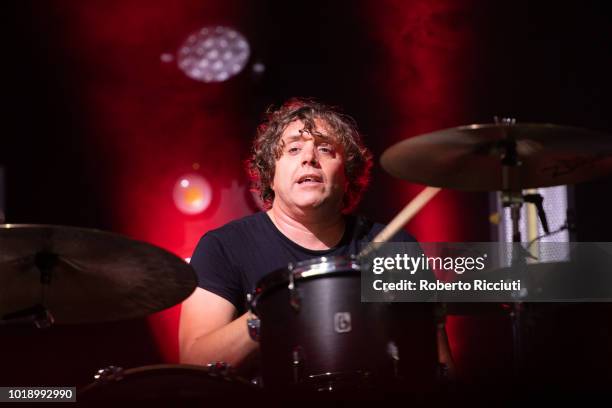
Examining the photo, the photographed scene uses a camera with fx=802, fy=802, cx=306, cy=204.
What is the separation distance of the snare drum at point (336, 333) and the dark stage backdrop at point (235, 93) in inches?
75.8

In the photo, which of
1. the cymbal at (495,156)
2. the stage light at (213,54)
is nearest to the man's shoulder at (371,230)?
the cymbal at (495,156)

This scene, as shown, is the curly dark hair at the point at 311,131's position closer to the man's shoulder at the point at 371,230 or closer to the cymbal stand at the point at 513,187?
the man's shoulder at the point at 371,230

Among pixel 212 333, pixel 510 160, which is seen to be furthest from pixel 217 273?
pixel 510 160

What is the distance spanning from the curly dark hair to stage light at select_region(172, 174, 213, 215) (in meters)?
1.01

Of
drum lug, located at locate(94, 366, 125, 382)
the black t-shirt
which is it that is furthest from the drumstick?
drum lug, located at locate(94, 366, 125, 382)

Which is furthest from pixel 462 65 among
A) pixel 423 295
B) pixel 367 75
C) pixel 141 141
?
pixel 423 295

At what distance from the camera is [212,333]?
7.51 ft

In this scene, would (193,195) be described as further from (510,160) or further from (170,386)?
(170,386)

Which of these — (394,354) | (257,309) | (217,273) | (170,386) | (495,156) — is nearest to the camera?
(170,386)

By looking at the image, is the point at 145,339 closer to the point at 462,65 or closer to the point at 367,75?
the point at 367,75

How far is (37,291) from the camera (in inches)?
77.6

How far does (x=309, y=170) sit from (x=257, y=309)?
69cm

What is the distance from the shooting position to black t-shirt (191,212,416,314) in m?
2.49

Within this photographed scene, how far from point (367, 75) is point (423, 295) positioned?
7.44 ft
